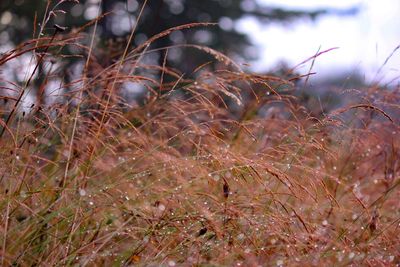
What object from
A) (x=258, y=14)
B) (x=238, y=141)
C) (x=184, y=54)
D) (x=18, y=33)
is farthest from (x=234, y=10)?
(x=238, y=141)

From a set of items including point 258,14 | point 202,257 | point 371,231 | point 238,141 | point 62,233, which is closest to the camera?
point 202,257

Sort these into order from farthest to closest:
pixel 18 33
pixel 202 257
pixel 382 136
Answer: pixel 18 33
pixel 382 136
pixel 202 257

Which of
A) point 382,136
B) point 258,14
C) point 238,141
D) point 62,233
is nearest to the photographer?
point 62,233

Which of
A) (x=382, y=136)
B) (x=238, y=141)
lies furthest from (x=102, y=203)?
(x=382, y=136)

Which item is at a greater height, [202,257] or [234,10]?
[202,257]

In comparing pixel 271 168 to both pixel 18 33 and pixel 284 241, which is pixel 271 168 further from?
pixel 18 33

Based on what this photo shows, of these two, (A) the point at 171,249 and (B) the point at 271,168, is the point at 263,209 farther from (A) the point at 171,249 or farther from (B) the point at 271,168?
(A) the point at 171,249

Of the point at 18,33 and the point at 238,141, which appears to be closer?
the point at 238,141

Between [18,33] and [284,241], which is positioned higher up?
[284,241]

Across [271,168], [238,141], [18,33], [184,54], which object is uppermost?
[271,168]
